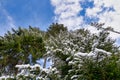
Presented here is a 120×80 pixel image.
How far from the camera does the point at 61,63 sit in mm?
8820

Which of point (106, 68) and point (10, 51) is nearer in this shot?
point (106, 68)

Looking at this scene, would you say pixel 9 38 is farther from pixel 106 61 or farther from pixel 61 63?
pixel 106 61

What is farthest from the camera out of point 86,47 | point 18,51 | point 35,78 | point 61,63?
point 18,51

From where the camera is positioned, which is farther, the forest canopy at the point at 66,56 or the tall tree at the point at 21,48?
the tall tree at the point at 21,48

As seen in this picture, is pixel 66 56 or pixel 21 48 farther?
pixel 21 48

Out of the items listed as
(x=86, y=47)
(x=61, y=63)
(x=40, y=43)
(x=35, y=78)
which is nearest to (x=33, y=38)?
(x=40, y=43)

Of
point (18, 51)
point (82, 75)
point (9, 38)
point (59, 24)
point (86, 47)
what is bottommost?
point (82, 75)

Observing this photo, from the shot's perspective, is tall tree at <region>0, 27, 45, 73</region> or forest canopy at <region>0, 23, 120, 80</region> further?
tall tree at <region>0, 27, 45, 73</region>

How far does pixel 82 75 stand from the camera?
646 cm

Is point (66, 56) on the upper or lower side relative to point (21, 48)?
lower

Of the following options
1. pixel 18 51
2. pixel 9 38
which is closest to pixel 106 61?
pixel 18 51

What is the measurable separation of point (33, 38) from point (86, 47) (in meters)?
10.8

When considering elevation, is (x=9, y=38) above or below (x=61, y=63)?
above

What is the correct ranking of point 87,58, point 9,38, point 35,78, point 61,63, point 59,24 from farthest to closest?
point 59,24 < point 9,38 < point 61,63 < point 35,78 < point 87,58
